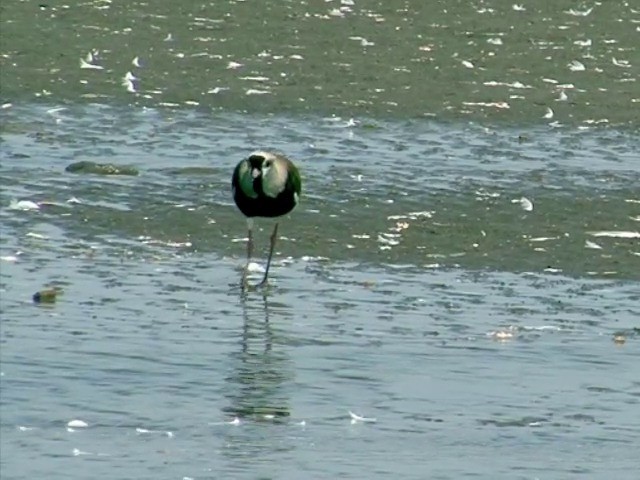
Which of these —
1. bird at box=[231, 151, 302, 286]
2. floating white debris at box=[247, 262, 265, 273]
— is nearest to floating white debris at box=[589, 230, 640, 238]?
bird at box=[231, 151, 302, 286]

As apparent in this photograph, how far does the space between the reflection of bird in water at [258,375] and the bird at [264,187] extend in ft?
5.87

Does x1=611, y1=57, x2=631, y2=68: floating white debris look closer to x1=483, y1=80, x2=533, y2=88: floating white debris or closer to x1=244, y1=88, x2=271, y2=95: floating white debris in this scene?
x1=483, y1=80, x2=533, y2=88: floating white debris

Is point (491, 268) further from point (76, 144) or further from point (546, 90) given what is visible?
point (546, 90)

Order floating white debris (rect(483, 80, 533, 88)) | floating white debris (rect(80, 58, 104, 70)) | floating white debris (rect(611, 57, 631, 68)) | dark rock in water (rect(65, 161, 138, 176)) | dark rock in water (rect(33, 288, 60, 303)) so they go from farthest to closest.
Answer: floating white debris (rect(611, 57, 631, 68))
floating white debris (rect(483, 80, 533, 88))
floating white debris (rect(80, 58, 104, 70))
dark rock in water (rect(65, 161, 138, 176))
dark rock in water (rect(33, 288, 60, 303))

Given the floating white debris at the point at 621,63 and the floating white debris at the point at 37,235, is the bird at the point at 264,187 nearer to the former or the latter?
the floating white debris at the point at 37,235

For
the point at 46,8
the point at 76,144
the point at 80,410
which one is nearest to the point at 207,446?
the point at 80,410

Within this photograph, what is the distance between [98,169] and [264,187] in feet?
6.63

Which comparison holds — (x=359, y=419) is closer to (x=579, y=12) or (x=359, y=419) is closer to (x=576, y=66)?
(x=576, y=66)

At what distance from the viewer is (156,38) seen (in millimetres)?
19453

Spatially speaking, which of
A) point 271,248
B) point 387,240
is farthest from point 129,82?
point 271,248

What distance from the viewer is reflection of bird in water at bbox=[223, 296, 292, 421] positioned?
862 centimetres

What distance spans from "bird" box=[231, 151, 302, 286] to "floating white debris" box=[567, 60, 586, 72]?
23.3 ft

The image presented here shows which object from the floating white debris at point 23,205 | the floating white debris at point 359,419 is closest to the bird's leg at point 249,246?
the floating white debris at point 23,205

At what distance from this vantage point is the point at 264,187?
12.3m
